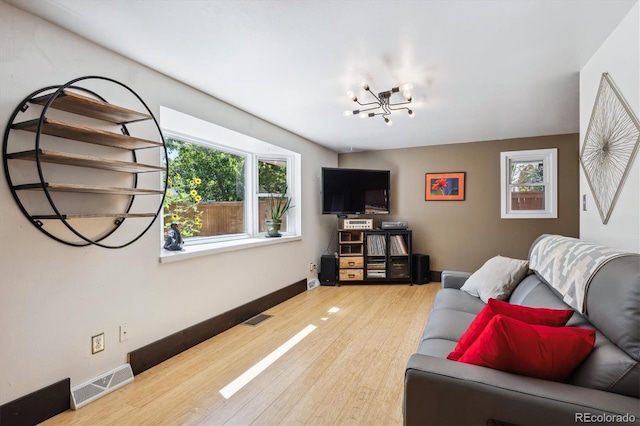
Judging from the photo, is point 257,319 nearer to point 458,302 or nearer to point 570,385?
point 458,302

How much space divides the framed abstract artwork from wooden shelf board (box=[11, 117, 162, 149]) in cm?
428

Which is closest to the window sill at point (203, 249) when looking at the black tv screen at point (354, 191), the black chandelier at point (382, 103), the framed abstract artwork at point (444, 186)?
the black tv screen at point (354, 191)

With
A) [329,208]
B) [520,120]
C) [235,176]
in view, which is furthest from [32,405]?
[520,120]

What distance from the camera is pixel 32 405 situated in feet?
5.56

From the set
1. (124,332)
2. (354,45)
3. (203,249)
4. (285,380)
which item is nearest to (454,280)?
(285,380)

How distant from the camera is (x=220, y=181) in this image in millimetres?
3754

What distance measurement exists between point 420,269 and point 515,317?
3.59m

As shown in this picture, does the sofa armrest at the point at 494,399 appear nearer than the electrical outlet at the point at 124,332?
Yes

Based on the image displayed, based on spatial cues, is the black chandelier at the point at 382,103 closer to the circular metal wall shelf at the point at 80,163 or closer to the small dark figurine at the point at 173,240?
the circular metal wall shelf at the point at 80,163

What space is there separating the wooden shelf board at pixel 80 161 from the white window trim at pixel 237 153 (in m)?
0.69

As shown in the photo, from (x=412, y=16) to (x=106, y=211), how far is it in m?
2.21

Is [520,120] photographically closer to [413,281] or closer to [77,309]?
[413,281]

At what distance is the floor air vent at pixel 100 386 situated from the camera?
1.87 meters

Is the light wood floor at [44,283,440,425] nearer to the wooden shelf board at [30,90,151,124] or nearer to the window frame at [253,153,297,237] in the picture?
the window frame at [253,153,297,237]
